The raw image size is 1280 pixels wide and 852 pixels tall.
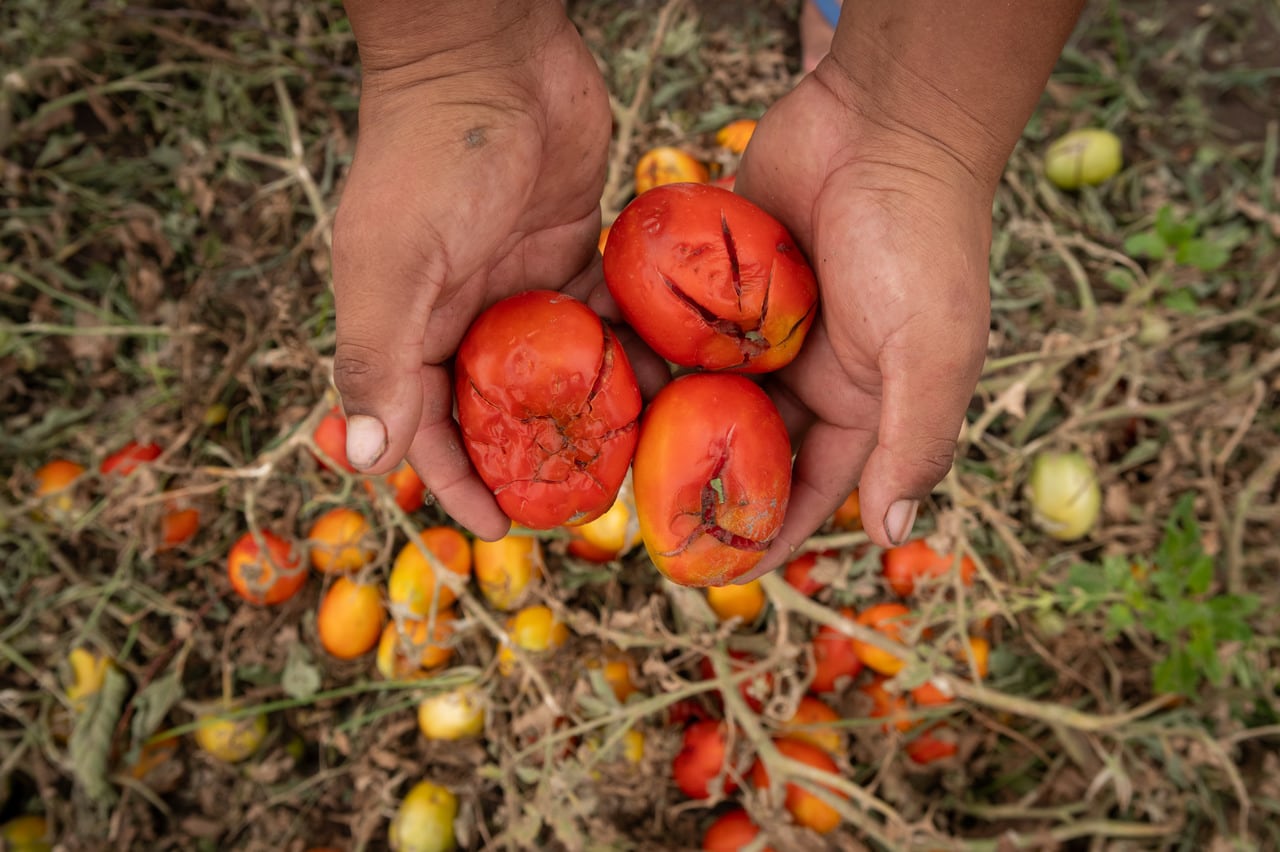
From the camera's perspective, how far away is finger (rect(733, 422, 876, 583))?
2201 millimetres

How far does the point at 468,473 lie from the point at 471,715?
3.28 feet

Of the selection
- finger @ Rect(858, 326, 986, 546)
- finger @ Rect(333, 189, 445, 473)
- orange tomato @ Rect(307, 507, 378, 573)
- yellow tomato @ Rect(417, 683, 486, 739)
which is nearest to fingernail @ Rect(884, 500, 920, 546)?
finger @ Rect(858, 326, 986, 546)

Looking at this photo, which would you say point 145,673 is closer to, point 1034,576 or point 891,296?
point 891,296

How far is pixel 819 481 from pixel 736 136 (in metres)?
1.56

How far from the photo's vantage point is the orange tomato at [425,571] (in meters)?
2.76

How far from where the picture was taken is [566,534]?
276 cm

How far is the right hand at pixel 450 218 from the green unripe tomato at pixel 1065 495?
1.78m

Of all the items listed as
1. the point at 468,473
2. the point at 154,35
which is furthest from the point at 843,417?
the point at 154,35

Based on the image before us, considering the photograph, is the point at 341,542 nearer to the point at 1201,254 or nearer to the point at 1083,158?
the point at 1201,254

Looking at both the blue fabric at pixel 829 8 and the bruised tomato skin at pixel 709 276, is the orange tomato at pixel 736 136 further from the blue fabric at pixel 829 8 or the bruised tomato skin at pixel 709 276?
the bruised tomato skin at pixel 709 276

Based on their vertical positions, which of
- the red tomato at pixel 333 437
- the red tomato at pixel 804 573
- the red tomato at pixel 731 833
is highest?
the red tomato at pixel 333 437

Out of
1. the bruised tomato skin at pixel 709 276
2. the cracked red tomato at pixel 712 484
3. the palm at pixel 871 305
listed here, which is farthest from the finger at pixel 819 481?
the bruised tomato skin at pixel 709 276

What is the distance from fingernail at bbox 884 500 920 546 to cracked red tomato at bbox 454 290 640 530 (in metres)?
0.62

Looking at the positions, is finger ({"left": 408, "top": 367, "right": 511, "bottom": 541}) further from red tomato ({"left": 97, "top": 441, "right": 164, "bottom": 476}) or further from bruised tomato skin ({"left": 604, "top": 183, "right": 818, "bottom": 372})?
red tomato ({"left": 97, "top": 441, "right": 164, "bottom": 476})
